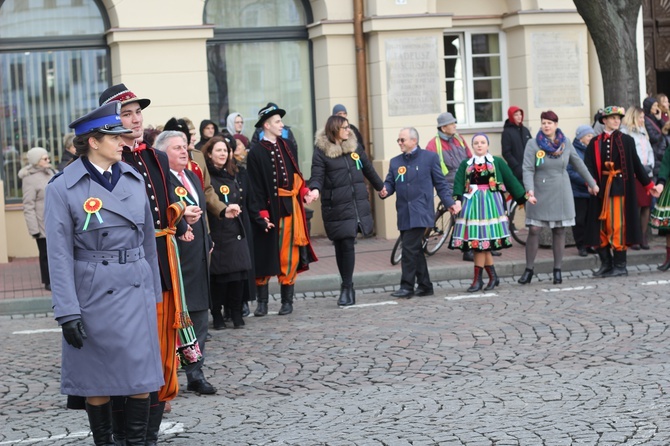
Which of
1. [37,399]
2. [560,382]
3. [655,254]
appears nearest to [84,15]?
[655,254]

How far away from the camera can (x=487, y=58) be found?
19.7m

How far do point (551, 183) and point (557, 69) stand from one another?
5.91 metres

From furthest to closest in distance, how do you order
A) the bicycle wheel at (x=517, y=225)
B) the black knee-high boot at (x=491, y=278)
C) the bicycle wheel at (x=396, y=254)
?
the bicycle wheel at (x=517, y=225) < the bicycle wheel at (x=396, y=254) < the black knee-high boot at (x=491, y=278)

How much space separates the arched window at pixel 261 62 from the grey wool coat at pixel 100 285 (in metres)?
12.5

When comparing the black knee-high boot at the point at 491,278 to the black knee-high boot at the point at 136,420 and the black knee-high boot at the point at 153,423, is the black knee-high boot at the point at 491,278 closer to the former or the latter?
the black knee-high boot at the point at 153,423

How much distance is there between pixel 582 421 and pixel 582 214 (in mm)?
8665

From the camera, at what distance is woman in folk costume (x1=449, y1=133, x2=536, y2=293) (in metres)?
12.8

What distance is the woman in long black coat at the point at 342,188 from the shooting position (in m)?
12.2

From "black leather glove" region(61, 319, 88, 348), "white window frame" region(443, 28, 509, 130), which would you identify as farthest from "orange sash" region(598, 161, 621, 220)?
"black leather glove" region(61, 319, 88, 348)

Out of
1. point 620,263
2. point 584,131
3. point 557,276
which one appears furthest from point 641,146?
point 557,276

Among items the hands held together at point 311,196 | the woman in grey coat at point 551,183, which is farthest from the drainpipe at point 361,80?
the hands held together at point 311,196

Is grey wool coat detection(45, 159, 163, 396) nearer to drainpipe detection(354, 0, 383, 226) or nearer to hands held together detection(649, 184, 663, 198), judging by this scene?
hands held together detection(649, 184, 663, 198)

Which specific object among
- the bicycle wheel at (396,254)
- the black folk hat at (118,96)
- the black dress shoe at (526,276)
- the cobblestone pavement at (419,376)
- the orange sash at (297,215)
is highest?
the black folk hat at (118,96)

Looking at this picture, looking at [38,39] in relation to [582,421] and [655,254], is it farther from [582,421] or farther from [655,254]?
[582,421]
